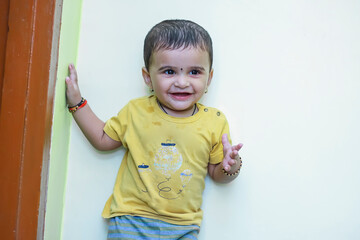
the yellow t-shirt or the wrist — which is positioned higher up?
the wrist

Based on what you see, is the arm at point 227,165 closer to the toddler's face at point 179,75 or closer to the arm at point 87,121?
the toddler's face at point 179,75

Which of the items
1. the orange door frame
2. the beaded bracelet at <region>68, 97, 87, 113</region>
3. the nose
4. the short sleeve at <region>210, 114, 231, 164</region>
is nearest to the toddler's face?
the nose

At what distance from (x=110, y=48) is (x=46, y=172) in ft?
1.57

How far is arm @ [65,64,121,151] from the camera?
108 cm

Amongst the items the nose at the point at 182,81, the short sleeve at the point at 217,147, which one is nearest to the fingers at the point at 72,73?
the nose at the point at 182,81

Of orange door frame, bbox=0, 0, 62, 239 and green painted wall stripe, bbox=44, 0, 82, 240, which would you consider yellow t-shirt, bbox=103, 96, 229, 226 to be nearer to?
green painted wall stripe, bbox=44, 0, 82, 240

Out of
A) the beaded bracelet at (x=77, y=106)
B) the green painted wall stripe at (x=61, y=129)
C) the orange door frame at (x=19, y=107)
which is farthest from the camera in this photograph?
the beaded bracelet at (x=77, y=106)

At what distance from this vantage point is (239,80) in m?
1.24

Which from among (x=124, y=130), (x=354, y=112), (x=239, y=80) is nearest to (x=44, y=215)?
(x=124, y=130)

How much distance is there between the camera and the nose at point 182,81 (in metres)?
1.04

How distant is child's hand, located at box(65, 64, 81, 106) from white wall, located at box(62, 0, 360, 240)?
0.08m

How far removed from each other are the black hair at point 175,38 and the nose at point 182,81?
0.09 m

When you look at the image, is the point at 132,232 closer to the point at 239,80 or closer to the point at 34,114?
the point at 34,114

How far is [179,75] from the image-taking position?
3.45 ft
